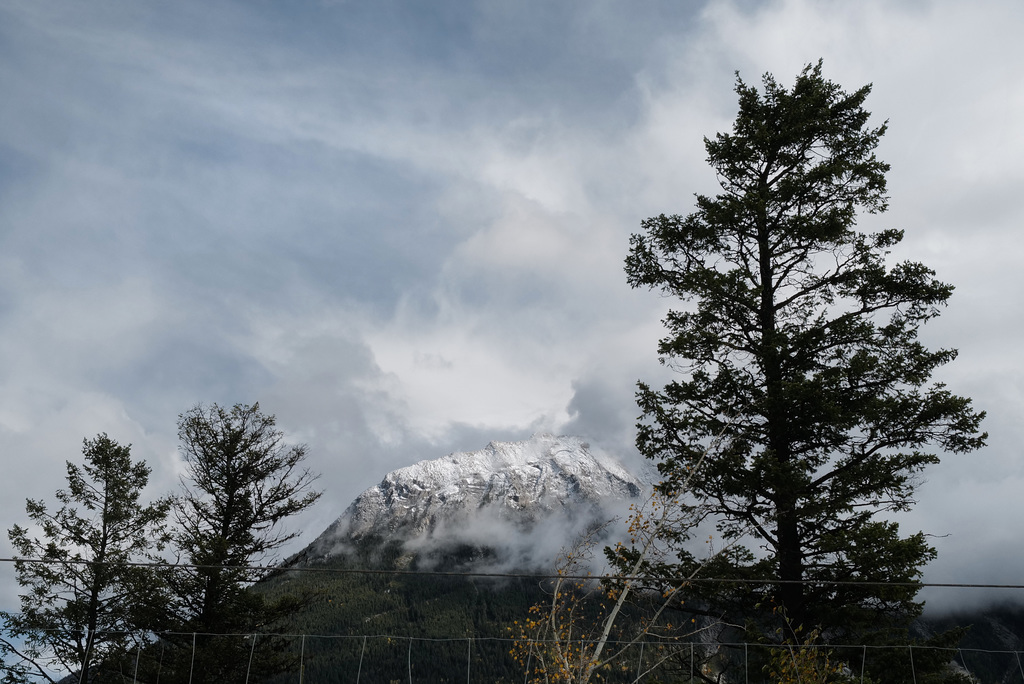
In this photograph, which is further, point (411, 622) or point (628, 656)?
point (411, 622)

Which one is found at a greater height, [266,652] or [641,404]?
[641,404]

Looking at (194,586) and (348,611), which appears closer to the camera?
(194,586)

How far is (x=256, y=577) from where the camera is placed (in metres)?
15.7

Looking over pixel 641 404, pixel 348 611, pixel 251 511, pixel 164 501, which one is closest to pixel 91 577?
pixel 164 501

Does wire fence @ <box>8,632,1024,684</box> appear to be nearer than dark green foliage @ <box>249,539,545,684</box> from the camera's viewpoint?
Yes

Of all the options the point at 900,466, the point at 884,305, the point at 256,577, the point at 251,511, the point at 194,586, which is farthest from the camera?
the point at 251,511

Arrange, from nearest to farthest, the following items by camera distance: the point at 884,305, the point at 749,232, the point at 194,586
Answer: the point at 884,305 < the point at 749,232 < the point at 194,586

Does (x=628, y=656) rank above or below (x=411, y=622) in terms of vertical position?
above

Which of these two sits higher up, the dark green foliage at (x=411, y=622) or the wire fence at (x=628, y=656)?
the wire fence at (x=628, y=656)

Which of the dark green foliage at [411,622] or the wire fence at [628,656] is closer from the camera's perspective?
the wire fence at [628,656]

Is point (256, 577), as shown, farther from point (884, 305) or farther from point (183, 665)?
point (884, 305)

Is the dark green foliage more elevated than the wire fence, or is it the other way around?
the wire fence

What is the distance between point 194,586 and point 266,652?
241cm

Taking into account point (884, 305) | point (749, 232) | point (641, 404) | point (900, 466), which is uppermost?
point (749, 232)
